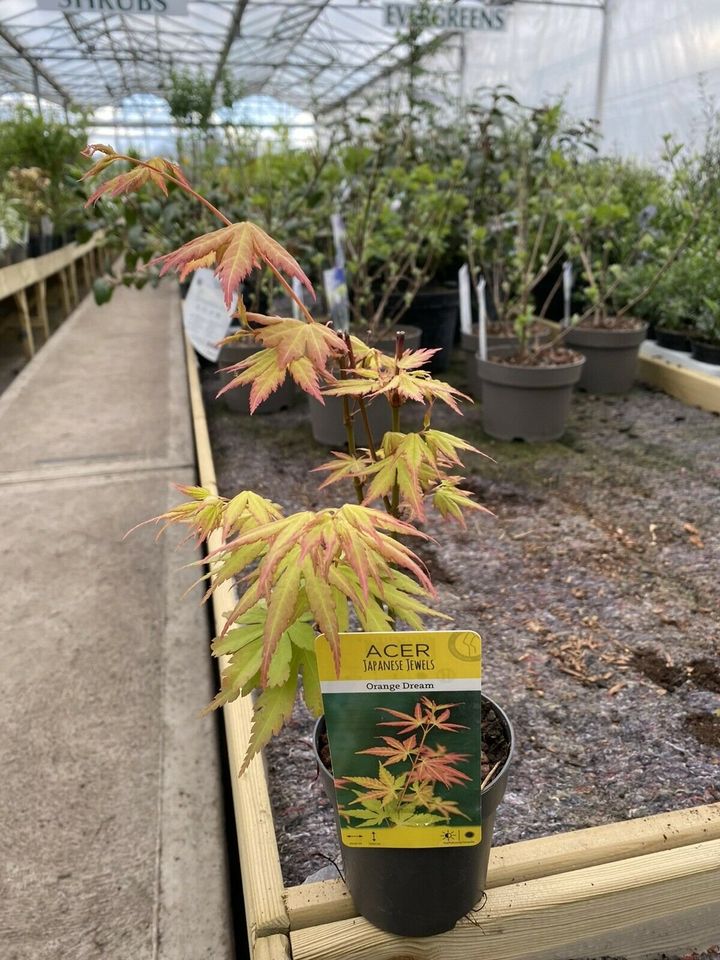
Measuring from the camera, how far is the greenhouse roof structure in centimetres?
558

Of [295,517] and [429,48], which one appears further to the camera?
[429,48]

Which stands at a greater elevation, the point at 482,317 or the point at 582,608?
the point at 482,317

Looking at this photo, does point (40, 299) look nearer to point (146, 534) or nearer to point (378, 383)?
point (146, 534)

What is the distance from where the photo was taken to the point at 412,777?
0.80m

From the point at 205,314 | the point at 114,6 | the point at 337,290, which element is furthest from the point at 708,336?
the point at 114,6

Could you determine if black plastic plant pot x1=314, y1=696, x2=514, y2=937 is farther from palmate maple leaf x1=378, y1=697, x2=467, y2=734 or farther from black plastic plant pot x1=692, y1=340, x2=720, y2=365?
black plastic plant pot x1=692, y1=340, x2=720, y2=365

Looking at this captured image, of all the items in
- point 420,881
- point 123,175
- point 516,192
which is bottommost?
point 420,881

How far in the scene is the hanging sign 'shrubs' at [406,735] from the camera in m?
0.76

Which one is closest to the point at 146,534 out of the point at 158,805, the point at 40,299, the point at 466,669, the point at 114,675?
the point at 114,675

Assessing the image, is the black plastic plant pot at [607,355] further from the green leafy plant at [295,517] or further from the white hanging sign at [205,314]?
the green leafy plant at [295,517]

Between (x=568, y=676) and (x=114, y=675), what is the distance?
3.47 ft

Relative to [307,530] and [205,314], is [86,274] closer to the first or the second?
[205,314]

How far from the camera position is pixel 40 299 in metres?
5.43

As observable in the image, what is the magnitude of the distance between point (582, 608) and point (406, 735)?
111 cm
